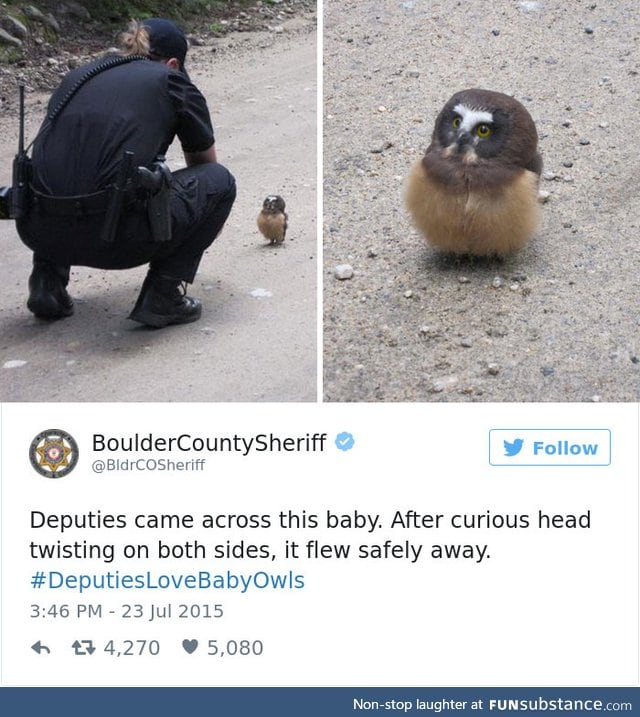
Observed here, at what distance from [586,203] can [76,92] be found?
6.48 ft

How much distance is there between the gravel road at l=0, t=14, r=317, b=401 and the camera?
3660 millimetres

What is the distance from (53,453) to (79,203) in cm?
135

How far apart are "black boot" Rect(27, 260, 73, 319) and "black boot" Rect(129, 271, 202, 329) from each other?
0.29 metres

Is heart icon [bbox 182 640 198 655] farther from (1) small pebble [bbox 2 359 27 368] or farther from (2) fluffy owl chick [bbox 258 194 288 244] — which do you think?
(2) fluffy owl chick [bbox 258 194 288 244]

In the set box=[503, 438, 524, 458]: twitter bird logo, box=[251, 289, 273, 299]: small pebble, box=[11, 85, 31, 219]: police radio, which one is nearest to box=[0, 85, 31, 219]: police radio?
box=[11, 85, 31, 219]: police radio

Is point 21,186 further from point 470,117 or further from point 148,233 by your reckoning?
point 470,117

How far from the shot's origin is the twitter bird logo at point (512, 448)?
267 centimetres

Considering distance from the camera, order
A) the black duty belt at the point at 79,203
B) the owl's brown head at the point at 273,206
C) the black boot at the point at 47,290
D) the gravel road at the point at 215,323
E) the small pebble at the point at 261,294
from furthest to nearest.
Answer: the owl's brown head at the point at 273,206, the small pebble at the point at 261,294, the black boot at the point at 47,290, the black duty belt at the point at 79,203, the gravel road at the point at 215,323

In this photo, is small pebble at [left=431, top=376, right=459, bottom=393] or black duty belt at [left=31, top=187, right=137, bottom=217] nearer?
small pebble at [left=431, top=376, right=459, bottom=393]

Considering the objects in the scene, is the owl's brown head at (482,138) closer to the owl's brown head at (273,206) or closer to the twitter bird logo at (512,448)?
the owl's brown head at (273,206)

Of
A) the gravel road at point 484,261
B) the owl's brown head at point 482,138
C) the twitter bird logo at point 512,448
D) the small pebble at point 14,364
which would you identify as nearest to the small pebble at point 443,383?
the gravel road at point 484,261

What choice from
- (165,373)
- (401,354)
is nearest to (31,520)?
(165,373)

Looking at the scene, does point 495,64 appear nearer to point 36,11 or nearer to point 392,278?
point 392,278

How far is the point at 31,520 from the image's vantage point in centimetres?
268
